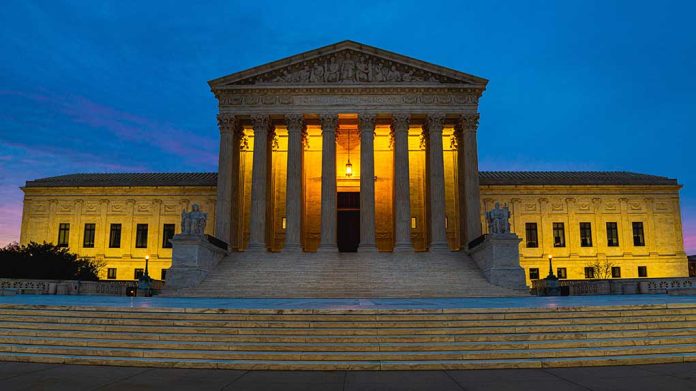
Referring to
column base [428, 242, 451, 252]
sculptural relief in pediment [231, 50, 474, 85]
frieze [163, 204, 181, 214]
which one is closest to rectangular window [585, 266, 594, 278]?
column base [428, 242, 451, 252]

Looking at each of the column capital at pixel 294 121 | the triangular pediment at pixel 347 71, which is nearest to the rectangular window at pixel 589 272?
the triangular pediment at pixel 347 71

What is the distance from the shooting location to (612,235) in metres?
53.3

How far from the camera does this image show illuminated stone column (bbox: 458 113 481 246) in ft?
132

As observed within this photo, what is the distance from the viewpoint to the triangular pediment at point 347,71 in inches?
1646

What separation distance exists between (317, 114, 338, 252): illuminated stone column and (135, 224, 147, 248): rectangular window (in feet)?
69.9

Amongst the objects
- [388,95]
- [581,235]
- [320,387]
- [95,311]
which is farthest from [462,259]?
[320,387]

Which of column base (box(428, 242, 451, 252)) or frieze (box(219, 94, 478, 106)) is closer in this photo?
column base (box(428, 242, 451, 252))

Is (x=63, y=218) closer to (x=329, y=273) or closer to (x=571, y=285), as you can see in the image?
(x=329, y=273)

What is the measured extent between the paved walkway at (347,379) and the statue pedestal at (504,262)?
803 inches

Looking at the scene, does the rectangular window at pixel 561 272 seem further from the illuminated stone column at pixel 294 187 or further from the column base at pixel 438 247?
the illuminated stone column at pixel 294 187

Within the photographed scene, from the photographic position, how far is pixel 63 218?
54062mm

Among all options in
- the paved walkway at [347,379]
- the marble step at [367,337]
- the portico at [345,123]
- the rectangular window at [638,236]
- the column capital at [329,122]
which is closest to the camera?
the paved walkway at [347,379]

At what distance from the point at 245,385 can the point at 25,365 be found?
5.58 metres

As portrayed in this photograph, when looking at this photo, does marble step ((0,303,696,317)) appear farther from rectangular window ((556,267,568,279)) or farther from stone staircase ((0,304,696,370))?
rectangular window ((556,267,568,279))
